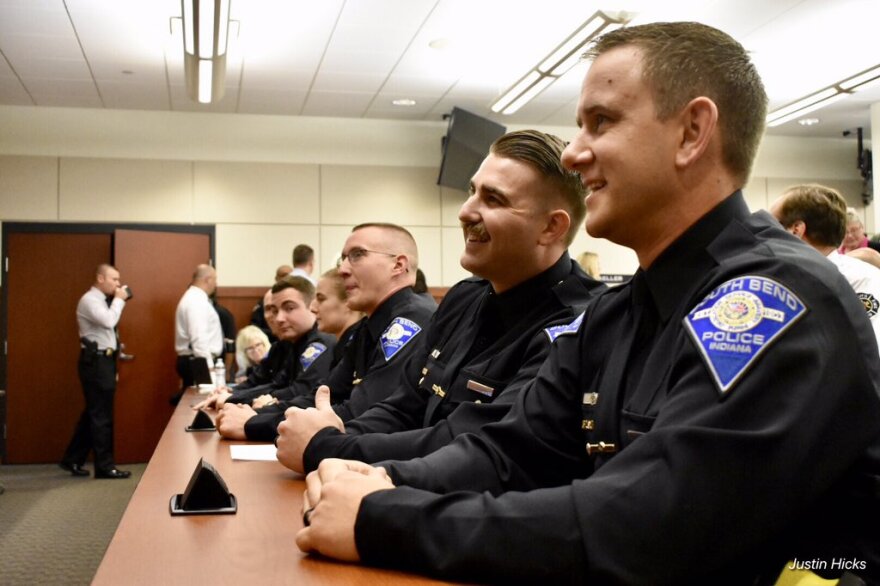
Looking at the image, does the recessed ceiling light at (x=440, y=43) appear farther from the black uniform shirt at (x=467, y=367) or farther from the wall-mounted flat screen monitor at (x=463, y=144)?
the black uniform shirt at (x=467, y=367)

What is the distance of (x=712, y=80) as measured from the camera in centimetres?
120

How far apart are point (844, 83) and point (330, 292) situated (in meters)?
4.80

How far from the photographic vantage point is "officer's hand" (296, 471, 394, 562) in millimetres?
1096

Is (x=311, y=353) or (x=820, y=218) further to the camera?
(x=311, y=353)

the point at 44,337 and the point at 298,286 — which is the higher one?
the point at 298,286

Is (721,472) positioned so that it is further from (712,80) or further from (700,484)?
(712,80)

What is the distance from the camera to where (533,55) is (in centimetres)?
654

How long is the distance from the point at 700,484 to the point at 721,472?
1.0 inches

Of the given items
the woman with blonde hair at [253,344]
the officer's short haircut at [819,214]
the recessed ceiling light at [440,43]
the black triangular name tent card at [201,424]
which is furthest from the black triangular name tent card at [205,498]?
the recessed ceiling light at [440,43]

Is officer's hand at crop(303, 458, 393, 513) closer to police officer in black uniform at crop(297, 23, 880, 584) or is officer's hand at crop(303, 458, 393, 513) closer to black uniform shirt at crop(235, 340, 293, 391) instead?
police officer in black uniform at crop(297, 23, 880, 584)

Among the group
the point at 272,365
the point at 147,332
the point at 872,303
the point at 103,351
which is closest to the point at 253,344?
the point at 272,365

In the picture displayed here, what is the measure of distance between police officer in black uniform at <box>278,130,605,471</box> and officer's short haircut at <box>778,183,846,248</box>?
1.89 m

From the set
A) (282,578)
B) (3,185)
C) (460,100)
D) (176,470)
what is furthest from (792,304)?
(3,185)

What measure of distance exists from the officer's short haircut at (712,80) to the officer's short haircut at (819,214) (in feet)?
8.21
